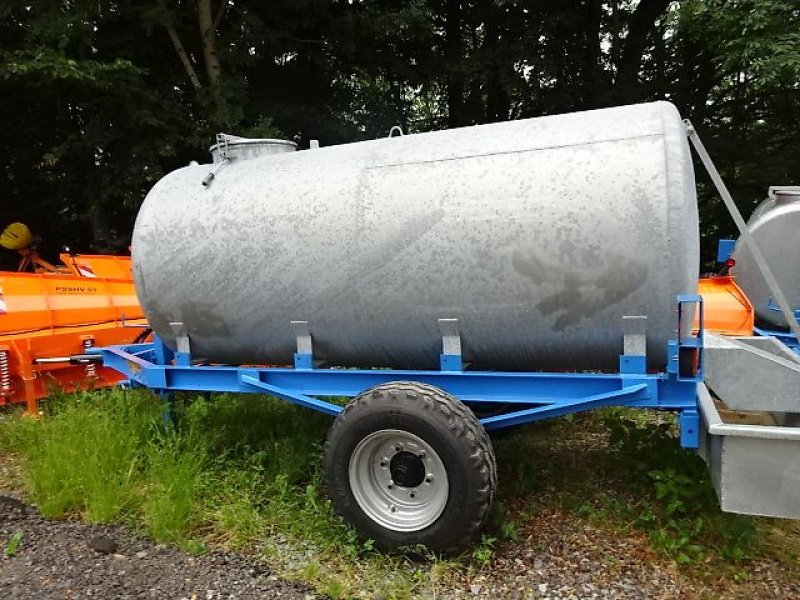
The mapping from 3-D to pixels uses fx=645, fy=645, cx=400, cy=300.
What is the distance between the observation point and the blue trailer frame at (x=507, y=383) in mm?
3199

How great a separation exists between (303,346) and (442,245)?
109cm

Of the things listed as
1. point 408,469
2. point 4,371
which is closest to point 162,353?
point 4,371

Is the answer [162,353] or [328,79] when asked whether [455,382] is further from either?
[328,79]

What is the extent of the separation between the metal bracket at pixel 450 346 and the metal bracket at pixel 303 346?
826 millimetres

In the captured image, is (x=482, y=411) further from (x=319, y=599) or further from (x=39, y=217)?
(x=39, y=217)

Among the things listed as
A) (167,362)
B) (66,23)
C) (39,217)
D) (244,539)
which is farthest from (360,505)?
(39,217)

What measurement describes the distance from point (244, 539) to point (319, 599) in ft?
2.32

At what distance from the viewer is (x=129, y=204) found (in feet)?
34.8

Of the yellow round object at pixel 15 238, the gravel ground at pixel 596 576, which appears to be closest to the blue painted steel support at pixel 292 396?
the gravel ground at pixel 596 576

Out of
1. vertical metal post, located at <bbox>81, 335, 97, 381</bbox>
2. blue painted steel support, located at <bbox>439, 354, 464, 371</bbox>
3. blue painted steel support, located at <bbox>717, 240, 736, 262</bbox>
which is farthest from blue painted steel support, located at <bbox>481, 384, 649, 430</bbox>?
blue painted steel support, located at <bbox>717, 240, 736, 262</bbox>

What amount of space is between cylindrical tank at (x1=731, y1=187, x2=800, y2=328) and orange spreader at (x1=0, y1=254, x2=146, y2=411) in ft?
18.4

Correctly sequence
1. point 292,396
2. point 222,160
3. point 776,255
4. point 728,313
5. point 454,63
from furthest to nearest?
point 454,63, point 776,255, point 728,313, point 222,160, point 292,396

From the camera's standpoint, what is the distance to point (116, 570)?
3.42 m

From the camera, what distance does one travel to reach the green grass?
334cm
